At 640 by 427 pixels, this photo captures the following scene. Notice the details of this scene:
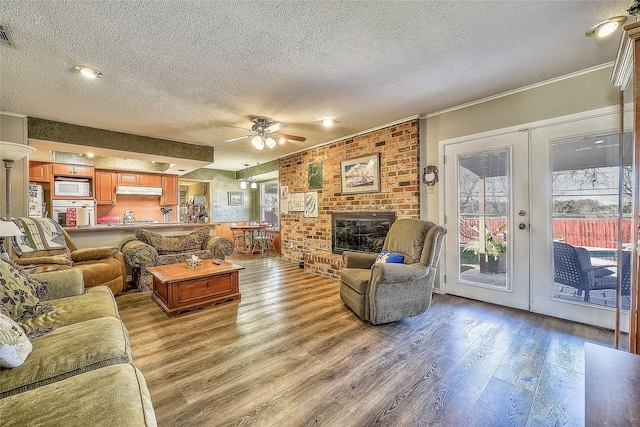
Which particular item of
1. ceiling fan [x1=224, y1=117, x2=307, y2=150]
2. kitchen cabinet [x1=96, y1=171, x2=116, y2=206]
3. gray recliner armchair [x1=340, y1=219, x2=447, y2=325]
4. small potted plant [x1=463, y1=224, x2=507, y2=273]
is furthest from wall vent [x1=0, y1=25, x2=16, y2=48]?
kitchen cabinet [x1=96, y1=171, x2=116, y2=206]

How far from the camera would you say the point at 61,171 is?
5391 mm

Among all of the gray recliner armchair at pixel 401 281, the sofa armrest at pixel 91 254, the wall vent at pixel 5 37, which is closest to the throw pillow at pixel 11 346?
the wall vent at pixel 5 37

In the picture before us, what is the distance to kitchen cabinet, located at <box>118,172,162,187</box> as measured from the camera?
621cm

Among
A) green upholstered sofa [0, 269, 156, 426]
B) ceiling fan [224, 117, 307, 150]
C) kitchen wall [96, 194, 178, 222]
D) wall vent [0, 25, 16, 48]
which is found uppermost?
wall vent [0, 25, 16, 48]

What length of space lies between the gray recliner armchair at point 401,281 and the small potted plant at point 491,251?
0.76 m

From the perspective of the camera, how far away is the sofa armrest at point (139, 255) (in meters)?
3.66

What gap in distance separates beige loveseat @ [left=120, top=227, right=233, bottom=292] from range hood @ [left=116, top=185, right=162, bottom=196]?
106 inches

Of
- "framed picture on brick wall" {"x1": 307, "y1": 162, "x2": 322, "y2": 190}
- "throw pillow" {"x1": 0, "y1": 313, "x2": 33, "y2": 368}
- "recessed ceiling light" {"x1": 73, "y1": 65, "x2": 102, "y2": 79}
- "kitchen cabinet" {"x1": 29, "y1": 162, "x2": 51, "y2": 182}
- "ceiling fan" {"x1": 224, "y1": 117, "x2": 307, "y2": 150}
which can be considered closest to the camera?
"throw pillow" {"x1": 0, "y1": 313, "x2": 33, "y2": 368}

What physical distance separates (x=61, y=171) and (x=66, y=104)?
334 centimetres

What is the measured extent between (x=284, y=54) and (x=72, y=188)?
5.94 metres

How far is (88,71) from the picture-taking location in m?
2.29

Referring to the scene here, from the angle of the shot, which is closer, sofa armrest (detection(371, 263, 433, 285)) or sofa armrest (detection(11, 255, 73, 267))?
sofa armrest (detection(371, 263, 433, 285))

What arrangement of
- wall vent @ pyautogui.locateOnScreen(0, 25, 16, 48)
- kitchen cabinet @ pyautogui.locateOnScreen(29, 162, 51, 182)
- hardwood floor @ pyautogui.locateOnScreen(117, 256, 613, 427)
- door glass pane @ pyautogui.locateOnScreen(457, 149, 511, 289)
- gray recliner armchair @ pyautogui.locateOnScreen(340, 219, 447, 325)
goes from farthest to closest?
kitchen cabinet @ pyautogui.locateOnScreen(29, 162, 51, 182) → door glass pane @ pyautogui.locateOnScreen(457, 149, 511, 289) → gray recliner armchair @ pyautogui.locateOnScreen(340, 219, 447, 325) → wall vent @ pyautogui.locateOnScreen(0, 25, 16, 48) → hardwood floor @ pyautogui.locateOnScreen(117, 256, 613, 427)

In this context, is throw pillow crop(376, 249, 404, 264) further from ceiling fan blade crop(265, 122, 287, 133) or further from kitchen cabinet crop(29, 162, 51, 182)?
kitchen cabinet crop(29, 162, 51, 182)
